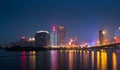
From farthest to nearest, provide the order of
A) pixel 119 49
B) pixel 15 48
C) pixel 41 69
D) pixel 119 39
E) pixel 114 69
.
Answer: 1. pixel 15 48
2. pixel 119 39
3. pixel 119 49
4. pixel 41 69
5. pixel 114 69

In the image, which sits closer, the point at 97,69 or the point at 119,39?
the point at 97,69

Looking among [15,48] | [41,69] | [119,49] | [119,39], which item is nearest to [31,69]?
[41,69]

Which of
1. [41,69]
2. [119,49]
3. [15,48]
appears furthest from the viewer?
[15,48]

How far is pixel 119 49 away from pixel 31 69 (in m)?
75.6

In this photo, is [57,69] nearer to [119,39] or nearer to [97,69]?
[97,69]

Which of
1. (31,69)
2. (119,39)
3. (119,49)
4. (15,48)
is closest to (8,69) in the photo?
(31,69)

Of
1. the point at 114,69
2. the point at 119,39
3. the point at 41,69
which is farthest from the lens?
the point at 119,39

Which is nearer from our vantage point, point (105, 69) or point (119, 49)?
point (105, 69)

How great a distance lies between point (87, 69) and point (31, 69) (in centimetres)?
687

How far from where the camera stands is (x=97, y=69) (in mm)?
38188

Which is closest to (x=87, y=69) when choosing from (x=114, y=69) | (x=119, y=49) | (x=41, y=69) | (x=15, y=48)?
(x=114, y=69)

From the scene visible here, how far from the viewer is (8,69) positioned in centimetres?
4212

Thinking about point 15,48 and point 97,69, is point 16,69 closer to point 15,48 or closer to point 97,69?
point 97,69

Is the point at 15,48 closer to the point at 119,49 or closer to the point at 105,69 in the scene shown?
the point at 119,49
